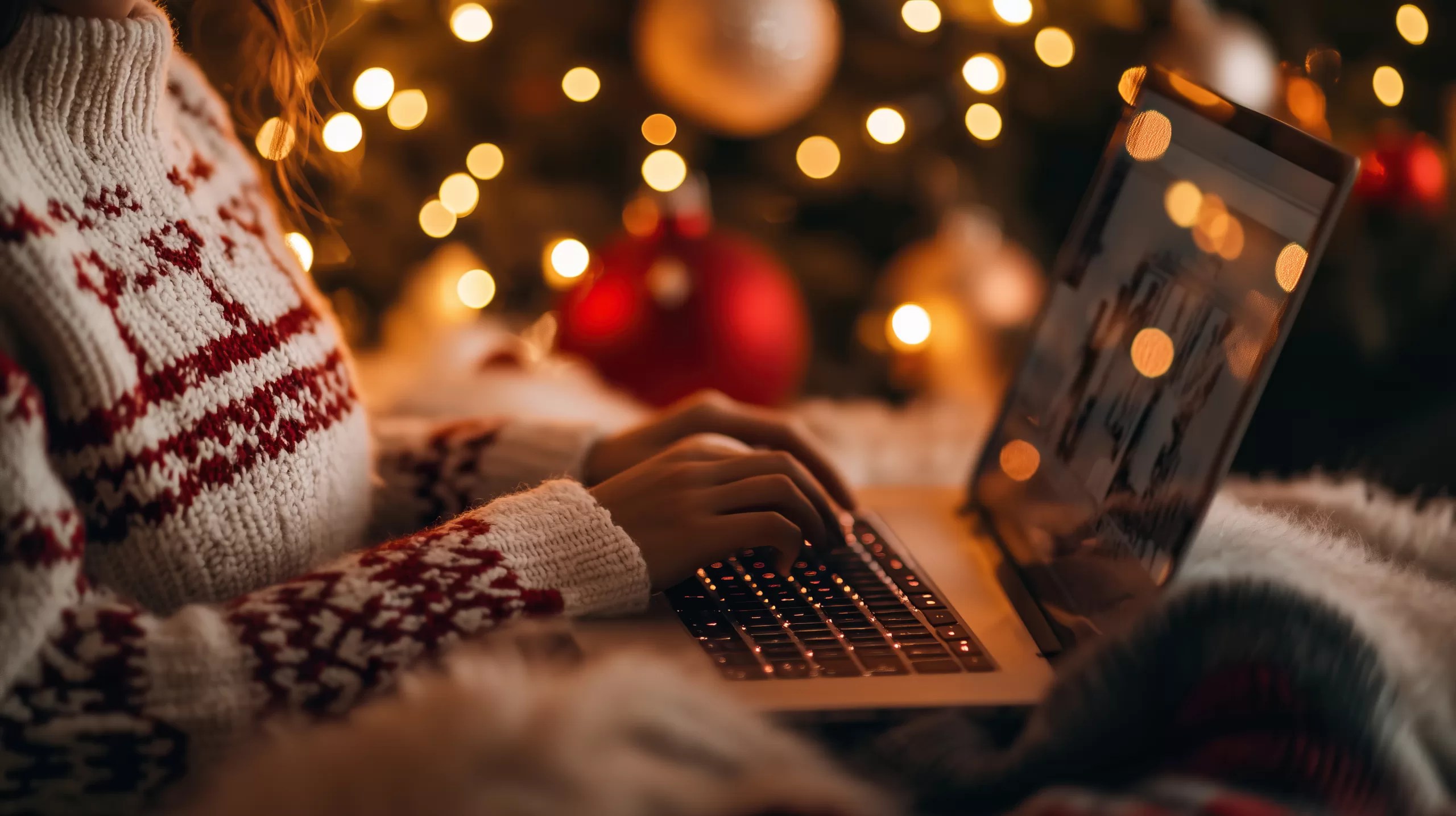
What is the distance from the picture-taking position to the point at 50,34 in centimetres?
53

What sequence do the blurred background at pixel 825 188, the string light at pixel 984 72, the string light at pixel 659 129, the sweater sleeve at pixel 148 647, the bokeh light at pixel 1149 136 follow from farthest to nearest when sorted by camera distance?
the string light at pixel 659 129
the string light at pixel 984 72
the blurred background at pixel 825 188
the bokeh light at pixel 1149 136
the sweater sleeve at pixel 148 647

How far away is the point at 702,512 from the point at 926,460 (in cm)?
67

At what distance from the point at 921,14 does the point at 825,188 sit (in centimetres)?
27

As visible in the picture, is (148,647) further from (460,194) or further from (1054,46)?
(1054,46)

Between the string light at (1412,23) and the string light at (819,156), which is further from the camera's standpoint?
the string light at (819,156)

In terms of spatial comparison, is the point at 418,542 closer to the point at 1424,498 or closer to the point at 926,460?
the point at 1424,498

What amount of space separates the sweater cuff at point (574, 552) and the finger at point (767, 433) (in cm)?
17

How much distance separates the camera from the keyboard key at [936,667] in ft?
1.83

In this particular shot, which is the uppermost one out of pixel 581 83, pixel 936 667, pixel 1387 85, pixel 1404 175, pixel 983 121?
pixel 1387 85

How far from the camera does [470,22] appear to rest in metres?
1.41

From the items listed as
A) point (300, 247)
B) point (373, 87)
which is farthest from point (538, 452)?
point (373, 87)

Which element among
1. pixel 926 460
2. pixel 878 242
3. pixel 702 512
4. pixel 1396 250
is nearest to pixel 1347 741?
pixel 702 512

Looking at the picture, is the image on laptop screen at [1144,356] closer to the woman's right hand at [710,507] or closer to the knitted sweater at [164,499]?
the woman's right hand at [710,507]

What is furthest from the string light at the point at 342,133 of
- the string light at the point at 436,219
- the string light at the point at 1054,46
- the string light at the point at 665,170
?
the string light at the point at 1054,46
